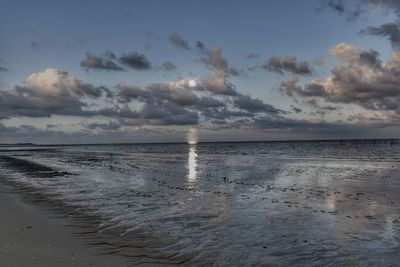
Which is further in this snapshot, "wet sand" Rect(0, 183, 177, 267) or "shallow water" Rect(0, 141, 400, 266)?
"shallow water" Rect(0, 141, 400, 266)

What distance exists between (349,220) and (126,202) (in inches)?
405

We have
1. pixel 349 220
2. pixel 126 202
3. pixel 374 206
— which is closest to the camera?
pixel 349 220

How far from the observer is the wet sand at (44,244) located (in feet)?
28.6

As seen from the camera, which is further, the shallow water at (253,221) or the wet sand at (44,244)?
the shallow water at (253,221)

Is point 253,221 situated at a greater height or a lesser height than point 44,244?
lesser

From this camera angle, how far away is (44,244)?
1023 centimetres

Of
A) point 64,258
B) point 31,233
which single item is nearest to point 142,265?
point 64,258

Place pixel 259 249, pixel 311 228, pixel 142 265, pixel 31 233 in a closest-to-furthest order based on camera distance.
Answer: pixel 142 265 → pixel 259 249 → pixel 31 233 → pixel 311 228

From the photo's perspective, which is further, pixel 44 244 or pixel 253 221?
pixel 253 221

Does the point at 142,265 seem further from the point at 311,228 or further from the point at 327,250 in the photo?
the point at 311,228

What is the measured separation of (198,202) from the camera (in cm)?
1870

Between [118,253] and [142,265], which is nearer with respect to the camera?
[142,265]

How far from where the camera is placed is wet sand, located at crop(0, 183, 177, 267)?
8727 millimetres

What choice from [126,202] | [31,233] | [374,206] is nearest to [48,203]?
[126,202]
